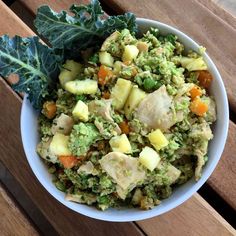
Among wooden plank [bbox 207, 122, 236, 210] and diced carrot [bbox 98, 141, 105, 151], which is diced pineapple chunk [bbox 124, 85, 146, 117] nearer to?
diced carrot [bbox 98, 141, 105, 151]

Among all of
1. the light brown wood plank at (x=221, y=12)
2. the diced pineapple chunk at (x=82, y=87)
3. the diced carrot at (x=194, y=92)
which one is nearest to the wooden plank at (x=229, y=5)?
the light brown wood plank at (x=221, y=12)

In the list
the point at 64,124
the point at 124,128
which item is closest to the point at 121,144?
the point at 124,128

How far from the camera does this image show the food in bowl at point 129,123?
1.05 meters

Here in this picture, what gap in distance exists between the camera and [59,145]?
1072 millimetres

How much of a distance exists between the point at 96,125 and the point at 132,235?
40cm

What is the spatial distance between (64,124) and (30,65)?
0.20 meters

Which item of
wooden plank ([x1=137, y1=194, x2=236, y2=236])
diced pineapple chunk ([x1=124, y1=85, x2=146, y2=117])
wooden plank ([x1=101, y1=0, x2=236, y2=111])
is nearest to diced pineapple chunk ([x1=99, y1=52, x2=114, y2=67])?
diced pineapple chunk ([x1=124, y1=85, x2=146, y2=117])

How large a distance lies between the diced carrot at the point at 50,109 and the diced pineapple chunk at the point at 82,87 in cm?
8

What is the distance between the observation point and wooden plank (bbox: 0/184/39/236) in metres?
1.34

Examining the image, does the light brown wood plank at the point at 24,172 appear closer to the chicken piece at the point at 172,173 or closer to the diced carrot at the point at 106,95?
the chicken piece at the point at 172,173

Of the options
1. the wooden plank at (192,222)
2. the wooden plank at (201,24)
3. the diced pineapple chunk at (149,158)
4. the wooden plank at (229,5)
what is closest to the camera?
the diced pineapple chunk at (149,158)

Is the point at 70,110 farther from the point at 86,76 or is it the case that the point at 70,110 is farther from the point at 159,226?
the point at 159,226

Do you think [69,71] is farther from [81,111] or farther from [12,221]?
[12,221]

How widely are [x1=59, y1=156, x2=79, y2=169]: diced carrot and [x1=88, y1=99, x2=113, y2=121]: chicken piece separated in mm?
123
